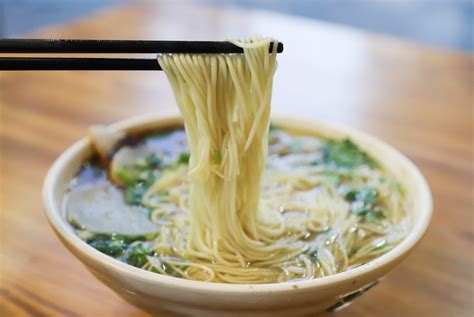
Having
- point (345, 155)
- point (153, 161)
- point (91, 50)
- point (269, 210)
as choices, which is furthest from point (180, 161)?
point (91, 50)

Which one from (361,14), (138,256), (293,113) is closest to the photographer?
(138,256)

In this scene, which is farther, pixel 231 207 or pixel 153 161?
pixel 153 161

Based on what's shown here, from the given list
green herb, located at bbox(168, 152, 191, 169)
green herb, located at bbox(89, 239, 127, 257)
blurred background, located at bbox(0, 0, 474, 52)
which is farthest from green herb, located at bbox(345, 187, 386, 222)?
blurred background, located at bbox(0, 0, 474, 52)

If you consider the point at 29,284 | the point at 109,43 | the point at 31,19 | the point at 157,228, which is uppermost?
the point at 109,43

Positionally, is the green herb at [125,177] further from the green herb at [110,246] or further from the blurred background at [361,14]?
the blurred background at [361,14]

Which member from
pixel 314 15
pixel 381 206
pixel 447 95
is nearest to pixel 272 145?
pixel 381 206

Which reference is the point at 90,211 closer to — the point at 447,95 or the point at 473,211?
the point at 473,211

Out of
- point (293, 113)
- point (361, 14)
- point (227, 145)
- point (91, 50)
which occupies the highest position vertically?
point (91, 50)

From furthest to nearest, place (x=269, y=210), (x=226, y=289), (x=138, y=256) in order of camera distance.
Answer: (x=269, y=210) < (x=138, y=256) < (x=226, y=289)

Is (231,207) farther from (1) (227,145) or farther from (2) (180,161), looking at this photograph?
(2) (180,161)
